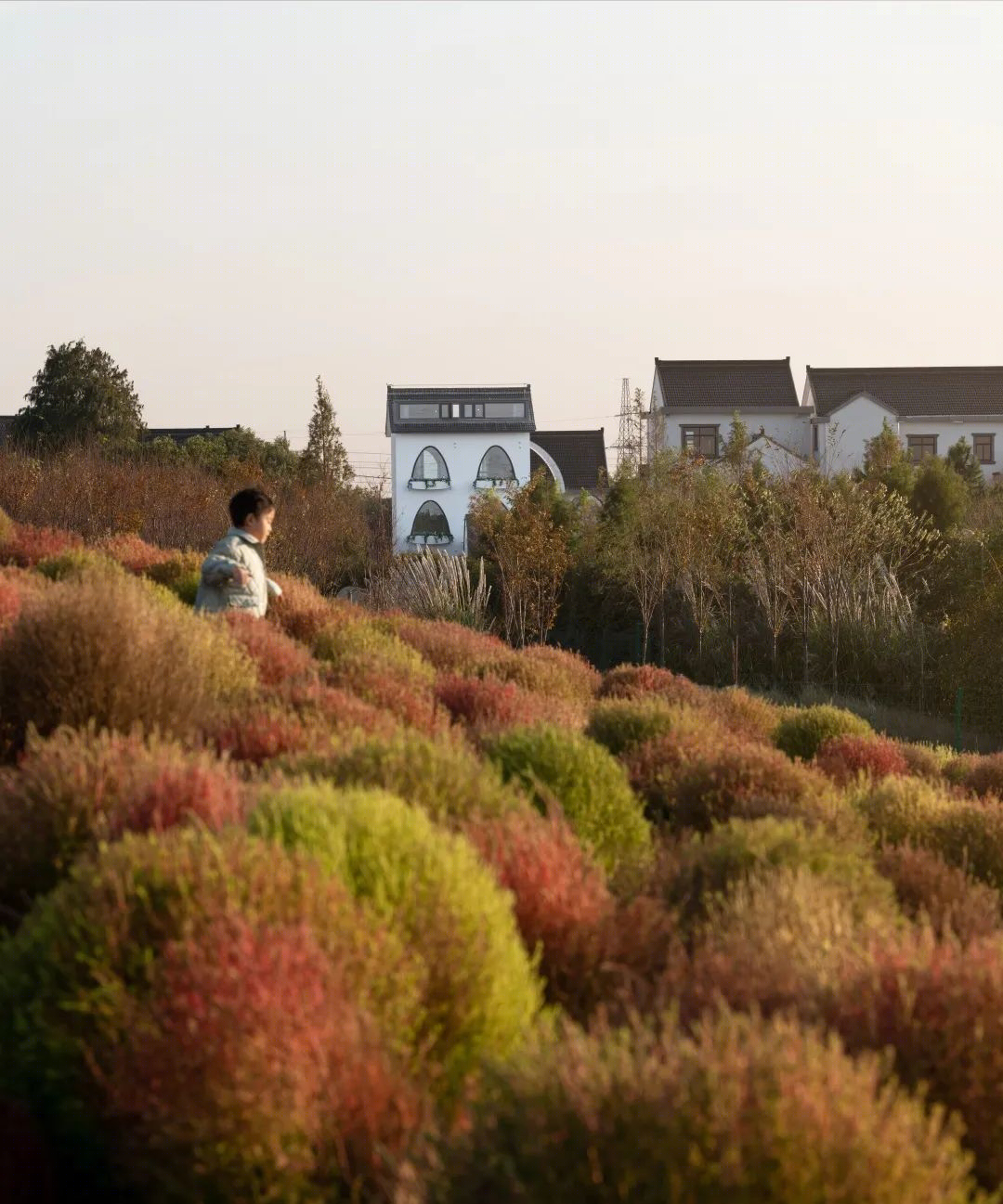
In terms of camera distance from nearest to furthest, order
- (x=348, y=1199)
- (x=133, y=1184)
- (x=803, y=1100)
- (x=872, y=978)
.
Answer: (x=803, y=1100), (x=348, y=1199), (x=133, y=1184), (x=872, y=978)

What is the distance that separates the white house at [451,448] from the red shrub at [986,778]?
2202 inches

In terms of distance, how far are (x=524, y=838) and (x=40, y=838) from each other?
1645 millimetres

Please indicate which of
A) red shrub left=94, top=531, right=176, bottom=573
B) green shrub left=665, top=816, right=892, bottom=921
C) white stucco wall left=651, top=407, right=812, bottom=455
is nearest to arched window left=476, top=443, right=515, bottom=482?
white stucco wall left=651, top=407, right=812, bottom=455

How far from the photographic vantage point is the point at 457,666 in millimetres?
12344

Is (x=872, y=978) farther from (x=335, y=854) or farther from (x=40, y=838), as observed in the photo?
(x=40, y=838)

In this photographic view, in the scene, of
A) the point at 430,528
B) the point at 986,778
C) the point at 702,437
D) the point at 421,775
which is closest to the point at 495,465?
the point at 430,528

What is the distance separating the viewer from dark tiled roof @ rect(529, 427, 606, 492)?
7088 cm

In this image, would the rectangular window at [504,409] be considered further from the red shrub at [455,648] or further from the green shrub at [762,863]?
the green shrub at [762,863]

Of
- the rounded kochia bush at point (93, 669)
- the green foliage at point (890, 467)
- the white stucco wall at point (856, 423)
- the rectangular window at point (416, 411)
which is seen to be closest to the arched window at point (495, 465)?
the rectangular window at point (416, 411)

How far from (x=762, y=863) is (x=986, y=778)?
5607mm

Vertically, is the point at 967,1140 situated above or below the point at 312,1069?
below

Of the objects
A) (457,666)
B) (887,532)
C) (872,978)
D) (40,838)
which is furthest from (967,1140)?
(887,532)

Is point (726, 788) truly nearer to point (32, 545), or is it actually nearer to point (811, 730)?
point (811, 730)

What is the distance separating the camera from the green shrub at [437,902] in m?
4.34
